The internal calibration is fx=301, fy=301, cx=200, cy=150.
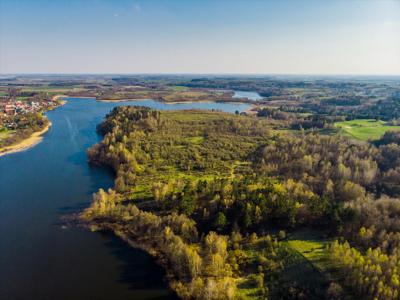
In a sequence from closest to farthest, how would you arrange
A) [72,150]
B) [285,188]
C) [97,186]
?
[285,188], [97,186], [72,150]

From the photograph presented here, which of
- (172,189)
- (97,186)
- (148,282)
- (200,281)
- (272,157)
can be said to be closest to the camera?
(200,281)

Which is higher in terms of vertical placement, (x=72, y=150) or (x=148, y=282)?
(x=72, y=150)

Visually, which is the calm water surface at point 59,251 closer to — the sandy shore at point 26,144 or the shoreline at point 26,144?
the shoreline at point 26,144

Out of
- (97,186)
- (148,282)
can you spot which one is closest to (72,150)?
(97,186)

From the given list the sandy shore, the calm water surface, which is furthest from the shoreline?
the calm water surface

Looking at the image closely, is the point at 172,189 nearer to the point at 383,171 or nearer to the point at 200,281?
the point at 200,281

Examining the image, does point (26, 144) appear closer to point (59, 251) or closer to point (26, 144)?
point (26, 144)

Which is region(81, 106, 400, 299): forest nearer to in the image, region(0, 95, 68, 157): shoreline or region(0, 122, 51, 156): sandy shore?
region(0, 95, 68, 157): shoreline

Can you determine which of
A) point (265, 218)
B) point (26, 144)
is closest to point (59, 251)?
point (265, 218)
